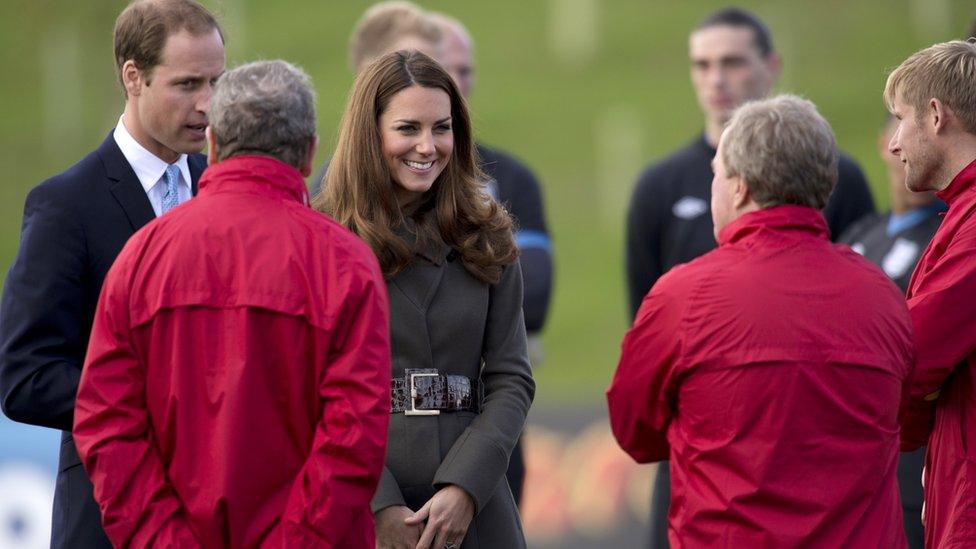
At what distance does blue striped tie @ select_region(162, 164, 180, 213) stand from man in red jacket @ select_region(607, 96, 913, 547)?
48.7 inches

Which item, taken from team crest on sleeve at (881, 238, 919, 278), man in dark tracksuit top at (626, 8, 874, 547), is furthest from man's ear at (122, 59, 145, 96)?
team crest on sleeve at (881, 238, 919, 278)

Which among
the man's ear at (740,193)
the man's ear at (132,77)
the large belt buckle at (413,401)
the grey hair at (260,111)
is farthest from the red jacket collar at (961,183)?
the man's ear at (132,77)

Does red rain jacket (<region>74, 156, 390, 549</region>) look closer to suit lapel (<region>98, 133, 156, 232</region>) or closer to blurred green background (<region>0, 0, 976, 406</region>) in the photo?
suit lapel (<region>98, 133, 156, 232</region>)

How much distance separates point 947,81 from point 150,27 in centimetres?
191

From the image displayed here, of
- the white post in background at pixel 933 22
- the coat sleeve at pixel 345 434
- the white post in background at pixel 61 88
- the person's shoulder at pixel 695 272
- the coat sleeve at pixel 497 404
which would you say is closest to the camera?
the coat sleeve at pixel 345 434

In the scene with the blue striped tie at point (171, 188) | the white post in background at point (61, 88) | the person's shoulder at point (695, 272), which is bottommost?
the white post in background at point (61, 88)

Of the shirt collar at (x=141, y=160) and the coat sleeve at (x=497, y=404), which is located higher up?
the shirt collar at (x=141, y=160)

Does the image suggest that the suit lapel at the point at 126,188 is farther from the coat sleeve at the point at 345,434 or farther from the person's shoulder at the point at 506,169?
the person's shoulder at the point at 506,169

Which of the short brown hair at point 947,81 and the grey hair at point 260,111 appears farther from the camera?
the short brown hair at point 947,81

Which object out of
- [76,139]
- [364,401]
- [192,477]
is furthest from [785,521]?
[76,139]

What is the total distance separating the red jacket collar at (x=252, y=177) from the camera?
2777 millimetres

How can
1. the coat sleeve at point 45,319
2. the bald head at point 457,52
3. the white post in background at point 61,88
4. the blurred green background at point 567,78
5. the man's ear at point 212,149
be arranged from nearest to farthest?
the man's ear at point 212,149
the coat sleeve at point 45,319
the bald head at point 457,52
the blurred green background at point 567,78
the white post in background at point 61,88

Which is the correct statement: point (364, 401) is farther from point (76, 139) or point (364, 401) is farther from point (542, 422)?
point (76, 139)

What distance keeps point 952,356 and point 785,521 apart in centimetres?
61
